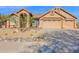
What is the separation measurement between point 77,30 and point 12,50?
0.49 meters

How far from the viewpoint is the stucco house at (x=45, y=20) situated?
46.9 inches

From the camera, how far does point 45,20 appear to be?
121 centimetres

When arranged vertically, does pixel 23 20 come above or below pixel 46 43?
above

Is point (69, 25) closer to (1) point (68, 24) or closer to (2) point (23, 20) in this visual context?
(1) point (68, 24)

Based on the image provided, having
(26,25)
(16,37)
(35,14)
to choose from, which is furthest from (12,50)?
(35,14)

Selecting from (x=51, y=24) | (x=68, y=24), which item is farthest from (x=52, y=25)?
(x=68, y=24)

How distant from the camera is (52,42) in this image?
1180mm

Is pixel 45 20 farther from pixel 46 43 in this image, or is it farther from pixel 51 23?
pixel 46 43

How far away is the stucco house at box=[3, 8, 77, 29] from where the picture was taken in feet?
3.91

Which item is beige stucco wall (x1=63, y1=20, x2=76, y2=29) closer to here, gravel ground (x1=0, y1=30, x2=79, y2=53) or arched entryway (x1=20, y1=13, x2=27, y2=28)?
gravel ground (x1=0, y1=30, x2=79, y2=53)

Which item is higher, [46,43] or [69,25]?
[69,25]

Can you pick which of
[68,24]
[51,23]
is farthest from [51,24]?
[68,24]

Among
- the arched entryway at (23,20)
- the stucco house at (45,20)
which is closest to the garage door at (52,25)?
the stucco house at (45,20)

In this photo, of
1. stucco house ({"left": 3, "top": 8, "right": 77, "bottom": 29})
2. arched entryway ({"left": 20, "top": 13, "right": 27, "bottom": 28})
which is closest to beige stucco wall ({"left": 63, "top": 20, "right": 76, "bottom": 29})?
stucco house ({"left": 3, "top": 8, "right": 77, "bottom": 29})
